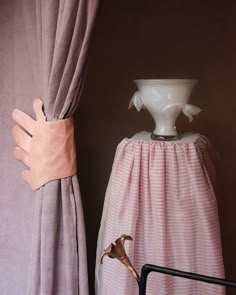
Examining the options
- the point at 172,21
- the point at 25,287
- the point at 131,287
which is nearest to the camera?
the point at 131,287

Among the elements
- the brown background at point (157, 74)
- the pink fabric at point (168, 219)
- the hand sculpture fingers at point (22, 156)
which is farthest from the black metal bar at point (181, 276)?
the brown background at point (157, 74)

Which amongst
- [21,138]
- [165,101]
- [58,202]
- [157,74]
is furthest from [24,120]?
[157,74]

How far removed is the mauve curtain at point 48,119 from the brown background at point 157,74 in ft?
0.79

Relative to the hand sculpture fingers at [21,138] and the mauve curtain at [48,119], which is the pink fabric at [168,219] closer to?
the mauve curtain at [48,119]

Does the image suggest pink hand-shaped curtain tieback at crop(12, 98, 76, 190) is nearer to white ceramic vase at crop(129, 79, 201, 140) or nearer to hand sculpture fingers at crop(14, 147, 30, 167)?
hand sculpture fingers at crop(14, 147, 30, 167)

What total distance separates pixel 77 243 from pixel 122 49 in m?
0.65

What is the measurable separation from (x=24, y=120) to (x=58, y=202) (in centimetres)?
24

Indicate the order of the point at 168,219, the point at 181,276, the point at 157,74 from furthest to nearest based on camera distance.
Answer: the point at 157,74 < the point at 168,219 < the point at 181,276

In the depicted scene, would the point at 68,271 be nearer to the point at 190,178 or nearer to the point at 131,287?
the point at 131,287

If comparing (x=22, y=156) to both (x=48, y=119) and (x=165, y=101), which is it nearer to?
(x=48, y=119)

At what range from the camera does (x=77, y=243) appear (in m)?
0.86

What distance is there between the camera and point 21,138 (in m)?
0.94

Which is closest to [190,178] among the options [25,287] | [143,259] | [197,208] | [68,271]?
[197,208]

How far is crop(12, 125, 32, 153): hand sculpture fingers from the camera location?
3.03 feet
